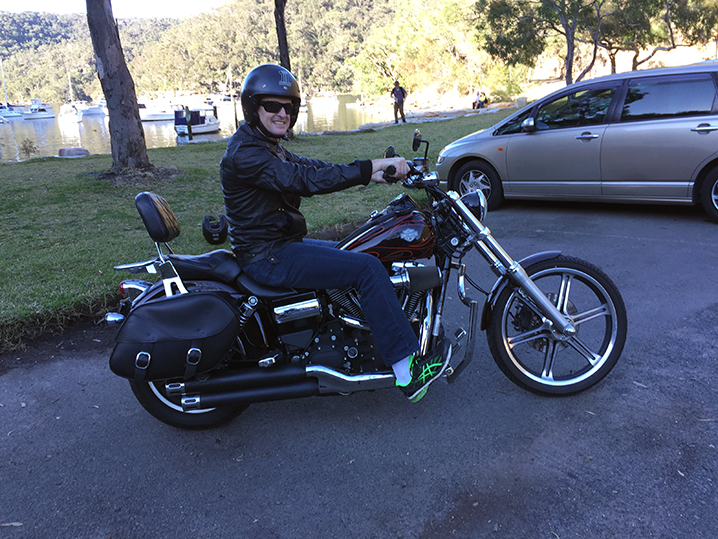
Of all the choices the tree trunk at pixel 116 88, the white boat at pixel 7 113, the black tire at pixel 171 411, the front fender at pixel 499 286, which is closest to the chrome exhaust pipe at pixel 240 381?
the black tire at pixel 171 411

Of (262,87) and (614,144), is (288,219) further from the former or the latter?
(614,144)

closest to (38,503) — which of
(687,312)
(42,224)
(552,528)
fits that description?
(552,528)

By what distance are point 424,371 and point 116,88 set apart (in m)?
8.61

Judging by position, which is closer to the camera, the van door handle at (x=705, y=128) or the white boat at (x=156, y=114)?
the van door handle at (x=705, y=128)

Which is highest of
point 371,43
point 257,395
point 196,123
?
point 371,43

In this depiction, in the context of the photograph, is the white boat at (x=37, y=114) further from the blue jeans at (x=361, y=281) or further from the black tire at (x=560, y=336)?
the black tire at (x=560, y=336)

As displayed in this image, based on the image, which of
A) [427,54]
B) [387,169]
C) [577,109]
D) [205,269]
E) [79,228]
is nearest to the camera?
[387,169]

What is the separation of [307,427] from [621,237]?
4753mm

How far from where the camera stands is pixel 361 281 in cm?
266

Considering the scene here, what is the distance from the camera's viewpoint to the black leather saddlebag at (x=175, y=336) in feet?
8.48

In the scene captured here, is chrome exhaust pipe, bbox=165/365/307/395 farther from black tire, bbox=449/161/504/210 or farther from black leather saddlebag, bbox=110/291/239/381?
black tire, bbox=449/161/504/210

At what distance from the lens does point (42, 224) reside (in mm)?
6781

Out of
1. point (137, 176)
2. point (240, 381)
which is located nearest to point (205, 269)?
point (240, 381)

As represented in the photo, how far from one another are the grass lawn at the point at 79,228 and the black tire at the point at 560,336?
3.33m
